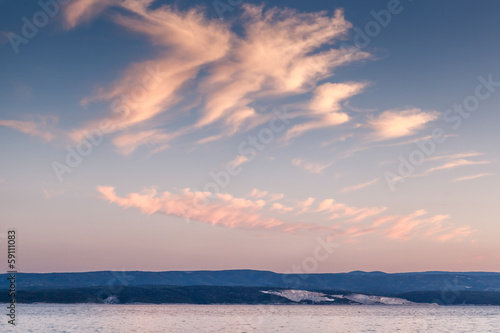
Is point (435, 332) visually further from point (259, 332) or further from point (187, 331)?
point (187, 331)

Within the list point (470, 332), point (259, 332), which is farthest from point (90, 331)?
point (470, 332)

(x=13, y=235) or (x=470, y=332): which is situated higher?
(x=13, y=235)

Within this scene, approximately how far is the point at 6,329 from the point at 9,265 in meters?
51.3

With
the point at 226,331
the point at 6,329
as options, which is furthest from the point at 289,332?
the point at 6,329

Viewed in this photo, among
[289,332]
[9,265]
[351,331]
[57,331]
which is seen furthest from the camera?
[351,331]

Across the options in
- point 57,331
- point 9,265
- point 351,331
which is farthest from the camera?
point 351,331

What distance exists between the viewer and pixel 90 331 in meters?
97.2

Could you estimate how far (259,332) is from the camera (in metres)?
100

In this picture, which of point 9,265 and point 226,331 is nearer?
point 9,265

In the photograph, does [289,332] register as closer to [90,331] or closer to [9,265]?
[90,331]

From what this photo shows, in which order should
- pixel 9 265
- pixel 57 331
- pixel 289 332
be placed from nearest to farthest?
pixel 9 265
pixel 57 331
pixel 289 332

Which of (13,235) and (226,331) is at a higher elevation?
(13,235)

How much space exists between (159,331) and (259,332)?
19.9 m

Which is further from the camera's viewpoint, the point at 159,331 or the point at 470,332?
the point at 470,332
